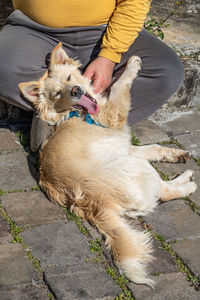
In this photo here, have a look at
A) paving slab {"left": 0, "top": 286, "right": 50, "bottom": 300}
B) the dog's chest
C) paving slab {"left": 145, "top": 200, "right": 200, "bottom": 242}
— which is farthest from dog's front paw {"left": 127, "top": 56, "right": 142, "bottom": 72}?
paving slab {"left": 0, "top": 286, "right": 50, "bottom": 300}

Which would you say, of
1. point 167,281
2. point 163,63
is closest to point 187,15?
point 163,63

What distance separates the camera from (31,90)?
310 cm

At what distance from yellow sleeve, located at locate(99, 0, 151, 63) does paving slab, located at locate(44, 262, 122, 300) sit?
1.72m

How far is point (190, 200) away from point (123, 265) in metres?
0.93

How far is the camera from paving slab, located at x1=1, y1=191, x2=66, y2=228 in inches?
108

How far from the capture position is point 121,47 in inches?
131

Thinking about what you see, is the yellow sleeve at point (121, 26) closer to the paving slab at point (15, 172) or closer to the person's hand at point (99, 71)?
the person's hand at point (99, 71)

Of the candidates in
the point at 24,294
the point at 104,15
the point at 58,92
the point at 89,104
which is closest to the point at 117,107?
the point at 89,104

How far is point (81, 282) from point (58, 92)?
1.44 metres

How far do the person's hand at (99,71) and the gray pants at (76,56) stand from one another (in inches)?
10.3

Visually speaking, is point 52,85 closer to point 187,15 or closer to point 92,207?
point 92,207

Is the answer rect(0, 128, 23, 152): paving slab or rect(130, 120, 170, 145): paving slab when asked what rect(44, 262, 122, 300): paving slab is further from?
rect(130, 120, 170, 145): paving slab

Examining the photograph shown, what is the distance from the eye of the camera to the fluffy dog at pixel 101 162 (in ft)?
8.25

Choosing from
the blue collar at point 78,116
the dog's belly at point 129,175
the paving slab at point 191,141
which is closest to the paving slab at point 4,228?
the dog's belly at point 129,175
